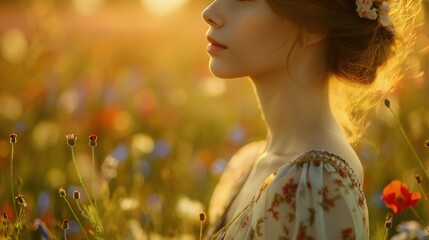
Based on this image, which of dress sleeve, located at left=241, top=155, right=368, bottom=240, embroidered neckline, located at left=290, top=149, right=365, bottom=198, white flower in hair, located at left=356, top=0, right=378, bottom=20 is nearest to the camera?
dress sleeve, located at left=241, top=155, right=368, bottom=240

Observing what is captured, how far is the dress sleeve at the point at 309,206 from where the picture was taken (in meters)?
1.94

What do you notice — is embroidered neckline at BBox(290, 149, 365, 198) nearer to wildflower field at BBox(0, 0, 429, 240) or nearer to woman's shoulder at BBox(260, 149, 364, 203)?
woman's shoulder at BBox(260, 149, 364, 203)

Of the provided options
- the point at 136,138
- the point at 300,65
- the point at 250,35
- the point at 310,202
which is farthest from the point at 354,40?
the point at 136,138

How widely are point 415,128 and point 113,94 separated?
1912 millimetres

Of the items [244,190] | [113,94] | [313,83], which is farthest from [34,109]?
[313,83]

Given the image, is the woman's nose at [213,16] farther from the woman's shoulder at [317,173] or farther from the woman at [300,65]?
the woman's shoulder at [317,173]

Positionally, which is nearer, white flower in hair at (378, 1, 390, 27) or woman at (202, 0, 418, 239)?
woman at (202, 0, 418, 239)

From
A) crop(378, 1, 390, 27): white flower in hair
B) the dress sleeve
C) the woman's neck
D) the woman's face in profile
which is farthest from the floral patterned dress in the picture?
crop(378, 1, 390, 27): white flower in hair

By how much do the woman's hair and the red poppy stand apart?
1.08ft

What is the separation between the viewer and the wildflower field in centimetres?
276

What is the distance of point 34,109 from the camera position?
181 inches

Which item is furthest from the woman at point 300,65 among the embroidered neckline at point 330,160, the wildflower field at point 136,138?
the wildflower field at point 136,138

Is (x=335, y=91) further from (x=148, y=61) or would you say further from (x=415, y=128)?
(x=148, y=61)

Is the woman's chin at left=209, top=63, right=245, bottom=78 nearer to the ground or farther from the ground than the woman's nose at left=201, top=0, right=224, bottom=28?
nearer to the ground
